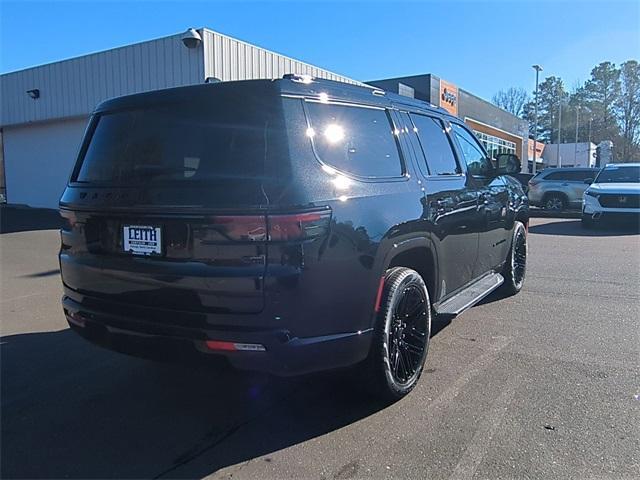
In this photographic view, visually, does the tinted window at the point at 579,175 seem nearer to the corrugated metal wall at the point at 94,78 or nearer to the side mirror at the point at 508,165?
the corrugated metal wall at the point at 94,78

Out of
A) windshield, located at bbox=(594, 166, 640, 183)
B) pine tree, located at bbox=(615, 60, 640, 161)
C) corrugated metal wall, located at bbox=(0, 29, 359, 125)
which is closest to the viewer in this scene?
corrugated metal wall, located at bbox=(0, 29, 359, 125)

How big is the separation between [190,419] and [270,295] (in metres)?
1.20

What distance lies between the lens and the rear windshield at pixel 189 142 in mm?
2760

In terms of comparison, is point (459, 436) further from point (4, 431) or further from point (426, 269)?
point (4, 431)

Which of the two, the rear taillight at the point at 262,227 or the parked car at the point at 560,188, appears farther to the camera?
the parked car at the point at 560,188

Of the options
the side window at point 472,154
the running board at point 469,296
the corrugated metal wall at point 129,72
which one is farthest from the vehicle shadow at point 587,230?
the running board at point 469,296

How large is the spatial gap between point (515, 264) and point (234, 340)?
185 inches

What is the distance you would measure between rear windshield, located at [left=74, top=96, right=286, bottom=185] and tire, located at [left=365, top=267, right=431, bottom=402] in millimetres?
1199

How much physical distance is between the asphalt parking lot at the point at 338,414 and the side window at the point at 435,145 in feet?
5.16

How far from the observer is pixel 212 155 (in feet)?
9.22

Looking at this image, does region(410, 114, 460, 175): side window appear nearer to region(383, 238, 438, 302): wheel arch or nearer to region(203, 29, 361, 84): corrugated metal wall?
region(383, 238, 438, 302): wheel arch

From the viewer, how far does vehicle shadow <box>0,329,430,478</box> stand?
2.79 m

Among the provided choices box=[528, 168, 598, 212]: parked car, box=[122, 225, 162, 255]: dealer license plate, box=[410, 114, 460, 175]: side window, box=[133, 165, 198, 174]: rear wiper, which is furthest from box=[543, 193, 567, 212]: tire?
box=[122, 225, 162, 255]: dealer license plate

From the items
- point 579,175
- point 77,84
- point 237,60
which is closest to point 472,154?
point 237,60
